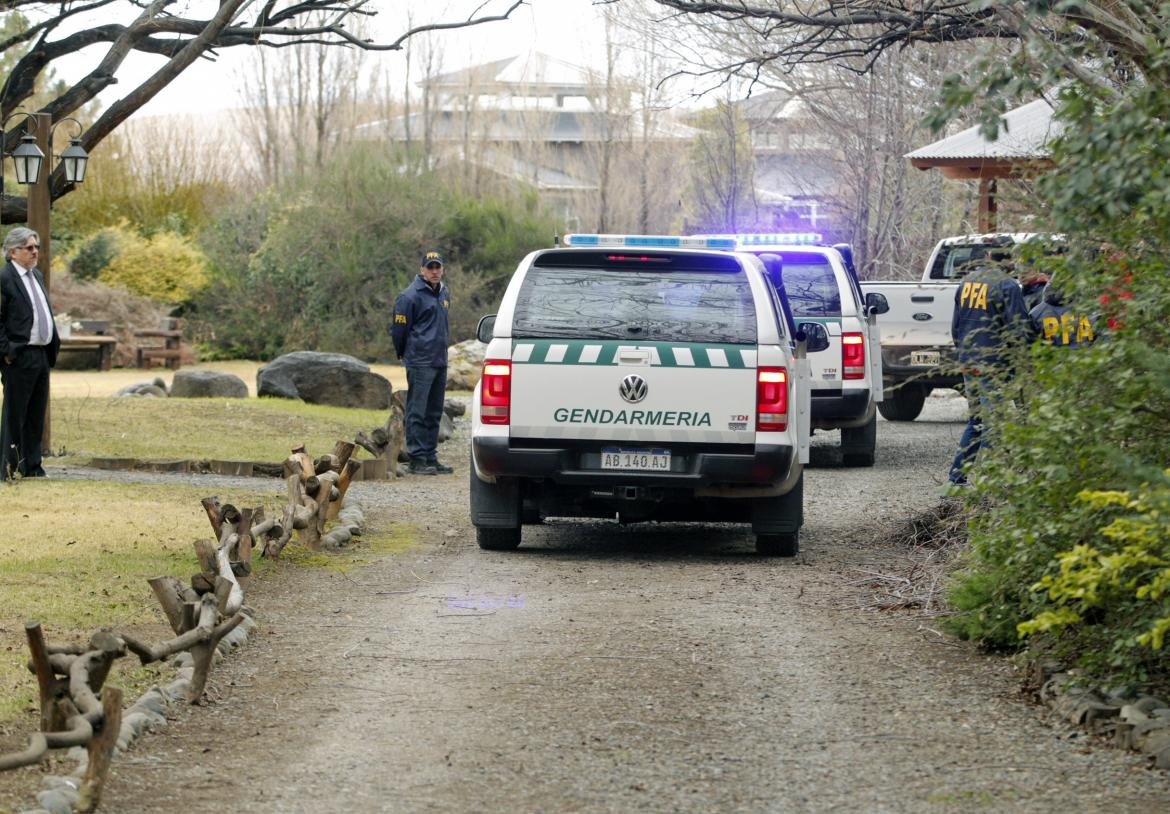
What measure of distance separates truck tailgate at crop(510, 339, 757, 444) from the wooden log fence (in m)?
1.53

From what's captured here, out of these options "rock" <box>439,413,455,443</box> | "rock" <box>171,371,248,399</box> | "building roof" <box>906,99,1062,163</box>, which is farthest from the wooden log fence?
"building roof" <box>906,99,1062,163</box>

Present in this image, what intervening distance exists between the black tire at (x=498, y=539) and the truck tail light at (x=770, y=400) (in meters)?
1.69

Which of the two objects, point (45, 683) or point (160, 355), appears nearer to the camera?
point (45, 683)

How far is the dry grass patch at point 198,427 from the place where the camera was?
1598 centimetres

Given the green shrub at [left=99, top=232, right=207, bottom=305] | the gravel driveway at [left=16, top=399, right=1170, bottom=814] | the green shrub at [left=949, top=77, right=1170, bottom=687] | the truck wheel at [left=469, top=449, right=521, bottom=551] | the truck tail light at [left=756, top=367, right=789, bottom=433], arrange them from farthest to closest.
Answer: the green shrub at [left=99, top=232, right=207, bottom=305] < the truck wheel at [left=469, top=449, right=521, bottom=551] < the truck tail light at [left=756, top=367, right=789, bottom=433] < the green shrub at [left=949, top=77, right=1170, bottom=687] < the gravel driveway at [left=16, top=399, right=1170, bottom=814]

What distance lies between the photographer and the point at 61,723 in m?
5.44

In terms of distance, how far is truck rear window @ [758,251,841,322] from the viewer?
15547 mm

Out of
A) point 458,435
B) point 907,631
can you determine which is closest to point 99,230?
point 458,435

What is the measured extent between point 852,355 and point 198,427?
7172 millimetres

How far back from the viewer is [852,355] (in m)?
15.4

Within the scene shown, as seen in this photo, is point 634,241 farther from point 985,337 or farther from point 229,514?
point 985,337

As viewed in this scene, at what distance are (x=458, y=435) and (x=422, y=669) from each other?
13172mm

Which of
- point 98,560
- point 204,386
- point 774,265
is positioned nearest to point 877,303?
point 774,265

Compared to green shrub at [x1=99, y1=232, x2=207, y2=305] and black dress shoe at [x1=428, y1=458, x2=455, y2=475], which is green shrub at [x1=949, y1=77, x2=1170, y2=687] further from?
green shrub at [x1=99, y1=232, x2=207, y2=305]
